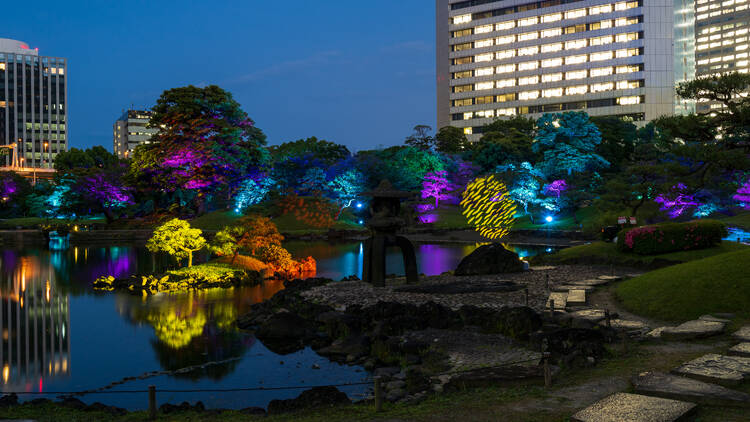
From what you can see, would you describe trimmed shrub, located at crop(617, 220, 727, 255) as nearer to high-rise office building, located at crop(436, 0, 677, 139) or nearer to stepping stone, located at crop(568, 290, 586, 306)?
stepping stone, located at crop(568, 290, 586, 306)

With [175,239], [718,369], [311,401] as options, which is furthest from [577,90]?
[311,401]

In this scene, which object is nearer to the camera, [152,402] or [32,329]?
[152,402]

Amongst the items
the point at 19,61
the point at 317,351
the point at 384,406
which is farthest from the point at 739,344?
the point at 19,61

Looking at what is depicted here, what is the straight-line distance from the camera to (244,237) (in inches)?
1155

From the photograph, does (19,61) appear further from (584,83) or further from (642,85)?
(642,85)

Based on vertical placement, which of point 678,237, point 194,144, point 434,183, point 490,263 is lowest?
point 490,263

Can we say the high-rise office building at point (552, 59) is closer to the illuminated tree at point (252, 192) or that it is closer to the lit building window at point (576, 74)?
the lit building window at point (576, 74)

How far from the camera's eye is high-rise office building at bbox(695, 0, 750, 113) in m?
173

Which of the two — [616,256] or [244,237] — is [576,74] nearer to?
[616,256]

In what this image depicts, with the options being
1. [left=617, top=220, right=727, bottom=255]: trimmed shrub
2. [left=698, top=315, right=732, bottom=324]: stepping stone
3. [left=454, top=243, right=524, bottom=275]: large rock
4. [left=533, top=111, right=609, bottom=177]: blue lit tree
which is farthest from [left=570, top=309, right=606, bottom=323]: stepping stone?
[left=533, top=111, right=609, bottom=177]: blue lit tree

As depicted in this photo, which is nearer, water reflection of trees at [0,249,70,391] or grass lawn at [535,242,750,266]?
water reflection of trees at [0,249,70,391]

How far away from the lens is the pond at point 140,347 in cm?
1287

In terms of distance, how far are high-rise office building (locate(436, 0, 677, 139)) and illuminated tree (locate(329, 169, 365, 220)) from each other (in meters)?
63.8

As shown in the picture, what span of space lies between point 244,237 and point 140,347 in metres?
13.3
